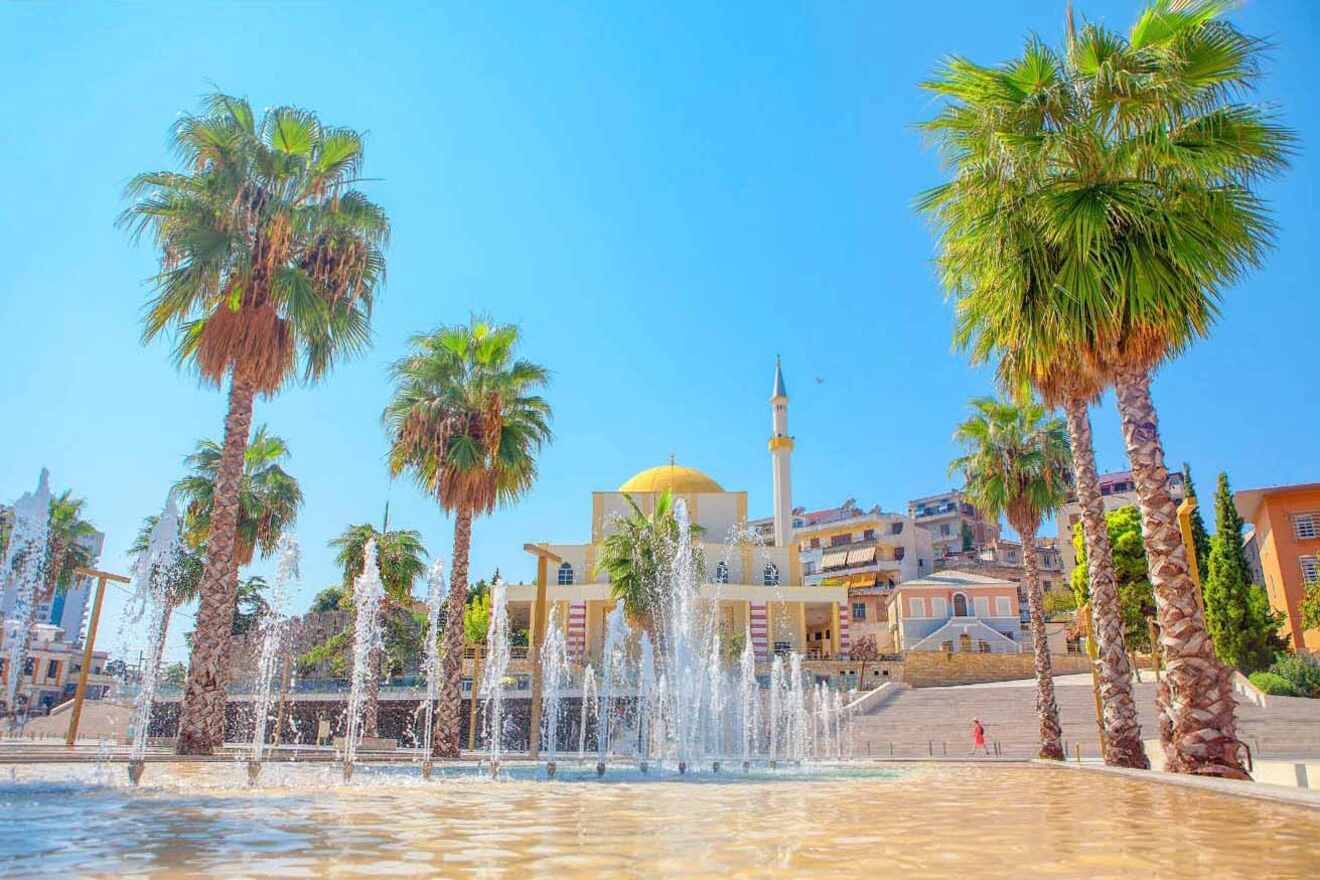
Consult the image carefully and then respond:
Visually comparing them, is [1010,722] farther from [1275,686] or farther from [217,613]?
[217,613]

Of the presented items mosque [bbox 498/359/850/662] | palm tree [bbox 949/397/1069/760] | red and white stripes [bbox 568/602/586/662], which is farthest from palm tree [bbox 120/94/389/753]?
red and white stripes [bbox 568/602/586/662]

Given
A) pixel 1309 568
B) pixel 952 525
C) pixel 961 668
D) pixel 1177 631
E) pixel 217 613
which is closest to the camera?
pixel 1177 631

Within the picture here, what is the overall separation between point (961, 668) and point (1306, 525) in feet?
53.7

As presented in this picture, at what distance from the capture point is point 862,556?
71562mm

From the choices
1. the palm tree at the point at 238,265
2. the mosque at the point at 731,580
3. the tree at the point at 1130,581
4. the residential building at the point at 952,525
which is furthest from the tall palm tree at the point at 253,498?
the residential building at the point at 952,525

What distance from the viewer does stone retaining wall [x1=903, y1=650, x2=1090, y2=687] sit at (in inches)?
1442

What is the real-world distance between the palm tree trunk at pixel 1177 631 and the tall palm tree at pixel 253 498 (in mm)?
20372

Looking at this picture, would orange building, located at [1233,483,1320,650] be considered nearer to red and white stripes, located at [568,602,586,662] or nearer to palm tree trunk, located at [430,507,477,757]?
red and white stripes, located at [568,602,586,662]

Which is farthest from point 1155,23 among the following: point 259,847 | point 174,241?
point 174,241

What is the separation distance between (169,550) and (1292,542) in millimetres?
42925

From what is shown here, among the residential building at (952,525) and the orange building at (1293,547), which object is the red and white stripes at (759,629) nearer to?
the orange building at (1293,547)

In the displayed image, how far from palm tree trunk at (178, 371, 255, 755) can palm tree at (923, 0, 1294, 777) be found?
12.5m

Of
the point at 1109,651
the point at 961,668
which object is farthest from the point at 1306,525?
the point at 1109,651

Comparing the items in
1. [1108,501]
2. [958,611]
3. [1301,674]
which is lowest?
[1301,674]
